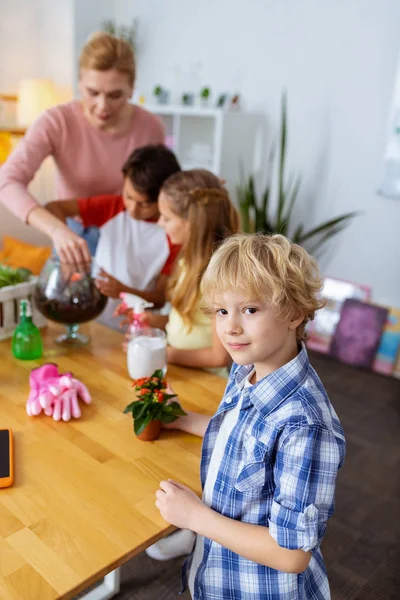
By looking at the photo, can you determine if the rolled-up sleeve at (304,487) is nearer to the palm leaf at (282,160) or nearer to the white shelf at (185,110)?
the palm leaf at (282,160)

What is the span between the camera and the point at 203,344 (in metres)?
1.59

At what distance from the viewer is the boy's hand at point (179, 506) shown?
946mm

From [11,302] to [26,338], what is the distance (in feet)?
0.62

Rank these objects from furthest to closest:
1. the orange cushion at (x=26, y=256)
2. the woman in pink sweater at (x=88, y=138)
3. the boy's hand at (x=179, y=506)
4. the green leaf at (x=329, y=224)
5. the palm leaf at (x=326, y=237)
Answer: the palm leaf at (x=326, y=237) → the green leaf at (x=329, y=224) → the orange cushion at (x=26, y=256) → the woman in pink sweater at (x=88, y=138) → the boy's hand at (x=179, y=506)

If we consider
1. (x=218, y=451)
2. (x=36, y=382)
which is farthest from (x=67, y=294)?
(x=218, y=451)

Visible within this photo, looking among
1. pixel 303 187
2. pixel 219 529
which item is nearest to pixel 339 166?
pixel 303 187

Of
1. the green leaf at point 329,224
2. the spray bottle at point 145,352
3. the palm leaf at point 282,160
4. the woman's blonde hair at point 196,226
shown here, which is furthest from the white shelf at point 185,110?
the spray bottle at point 145,352

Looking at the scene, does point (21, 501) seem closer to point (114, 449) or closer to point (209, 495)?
point (114, 449)

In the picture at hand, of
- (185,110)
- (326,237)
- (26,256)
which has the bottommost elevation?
(26,256)

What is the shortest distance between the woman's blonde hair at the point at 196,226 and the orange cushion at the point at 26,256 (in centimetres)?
181

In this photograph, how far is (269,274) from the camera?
91cm

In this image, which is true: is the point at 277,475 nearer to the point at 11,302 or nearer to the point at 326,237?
the point at 11,302

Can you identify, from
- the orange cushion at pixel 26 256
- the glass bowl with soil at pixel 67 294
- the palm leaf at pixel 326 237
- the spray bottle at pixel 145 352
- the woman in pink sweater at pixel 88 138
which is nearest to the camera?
the spray bottle at pixel 145 352

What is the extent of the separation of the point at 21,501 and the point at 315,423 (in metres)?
0.52
